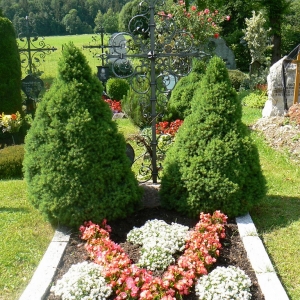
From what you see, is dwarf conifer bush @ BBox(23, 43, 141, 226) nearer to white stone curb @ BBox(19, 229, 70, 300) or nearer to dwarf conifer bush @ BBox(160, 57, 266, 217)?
white stone curb @ BBox(19, 229, 70, 300)

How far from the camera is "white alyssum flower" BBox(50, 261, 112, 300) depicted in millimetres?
3373

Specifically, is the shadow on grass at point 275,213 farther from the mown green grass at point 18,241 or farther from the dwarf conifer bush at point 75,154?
the mown green grass at point 18,241

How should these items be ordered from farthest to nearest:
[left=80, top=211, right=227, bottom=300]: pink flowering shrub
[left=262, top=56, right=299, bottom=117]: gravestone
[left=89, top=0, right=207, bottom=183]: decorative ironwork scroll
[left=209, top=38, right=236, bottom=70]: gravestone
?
[left=209, top=38, right=236, bottom=70]: gravestone < [left=262, top=56, right=299, bottom=117]: gravestone < [left=89, top=0, right=207, bottom=183]: decorative ironwork scroll < [left=80, top=211, right=227, bottom=300]: pink flowering shrub

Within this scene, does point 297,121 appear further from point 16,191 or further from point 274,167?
point 16,191

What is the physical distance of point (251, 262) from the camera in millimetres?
3932

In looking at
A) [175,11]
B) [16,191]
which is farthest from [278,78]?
[16,191]

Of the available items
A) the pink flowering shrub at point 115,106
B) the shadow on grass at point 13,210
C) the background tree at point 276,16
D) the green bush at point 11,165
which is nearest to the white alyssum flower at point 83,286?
the shadow on grass at point 13,210

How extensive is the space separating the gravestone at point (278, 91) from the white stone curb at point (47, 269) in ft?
24.1

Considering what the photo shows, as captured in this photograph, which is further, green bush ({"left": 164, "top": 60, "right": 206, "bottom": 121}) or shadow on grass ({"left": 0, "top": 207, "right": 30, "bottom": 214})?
green bush ({"left": 164, "top": 60, "right": 206, "bottom": 121})

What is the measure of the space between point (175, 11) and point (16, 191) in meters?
10.9

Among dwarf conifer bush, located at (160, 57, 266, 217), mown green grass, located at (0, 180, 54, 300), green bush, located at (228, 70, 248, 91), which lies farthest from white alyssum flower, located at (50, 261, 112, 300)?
green bush, located at (228, 70, 248, 91)

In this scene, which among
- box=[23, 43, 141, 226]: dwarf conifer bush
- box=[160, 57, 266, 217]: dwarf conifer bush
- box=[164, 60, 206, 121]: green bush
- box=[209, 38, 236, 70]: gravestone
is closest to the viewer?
box=[23, 43, 141, 226]: dwarf conifer bush

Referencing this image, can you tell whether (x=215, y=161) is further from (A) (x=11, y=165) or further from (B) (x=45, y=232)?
(A) (x=11, y=165)

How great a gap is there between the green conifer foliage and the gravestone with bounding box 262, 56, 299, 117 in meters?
5.95
